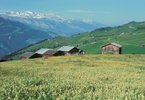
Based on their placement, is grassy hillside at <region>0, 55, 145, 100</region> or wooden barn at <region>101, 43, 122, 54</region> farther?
wooden barn at <region>101, 43, 122, 54</region>

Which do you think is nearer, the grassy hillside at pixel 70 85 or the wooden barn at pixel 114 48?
the grassy hillside at pixel 70 85

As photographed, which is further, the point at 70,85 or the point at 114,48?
the point at 114,48

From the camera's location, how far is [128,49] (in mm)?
190625

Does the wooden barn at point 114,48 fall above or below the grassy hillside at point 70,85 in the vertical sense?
above

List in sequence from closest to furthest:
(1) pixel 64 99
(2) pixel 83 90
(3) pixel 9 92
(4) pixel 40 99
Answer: (4) pixel 40 99, (1) pixel 64 99, (3) pixel 9 92, (2) pixel 83 90

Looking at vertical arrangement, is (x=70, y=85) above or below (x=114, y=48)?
below

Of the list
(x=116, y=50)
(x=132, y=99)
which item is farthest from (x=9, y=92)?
(x=116, y=50)

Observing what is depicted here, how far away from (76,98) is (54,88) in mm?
9098

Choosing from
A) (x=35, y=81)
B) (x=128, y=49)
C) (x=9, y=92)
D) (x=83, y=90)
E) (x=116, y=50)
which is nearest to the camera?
(x=9, y=92)

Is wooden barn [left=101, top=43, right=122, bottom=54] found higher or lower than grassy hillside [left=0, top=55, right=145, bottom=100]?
higher

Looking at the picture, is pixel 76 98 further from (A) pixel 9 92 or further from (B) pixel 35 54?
(B) pixel 35 54

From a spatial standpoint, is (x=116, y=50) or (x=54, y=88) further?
(x=116, y=50)

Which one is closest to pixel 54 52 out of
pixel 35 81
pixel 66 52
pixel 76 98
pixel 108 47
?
pixel 66 52

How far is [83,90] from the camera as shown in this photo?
98.5 ft
